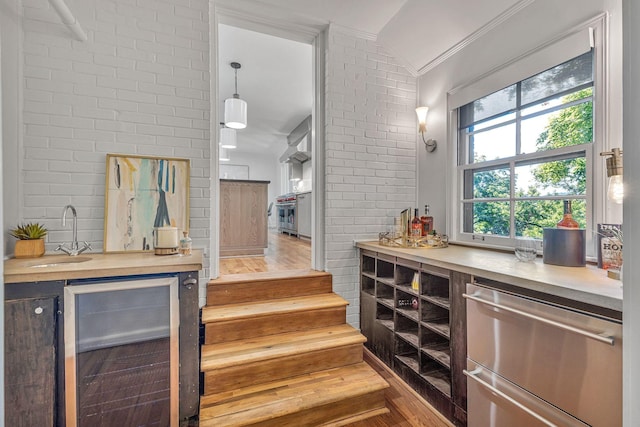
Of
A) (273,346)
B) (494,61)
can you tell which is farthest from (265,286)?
(494,61)

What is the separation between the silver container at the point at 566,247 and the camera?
1.54m

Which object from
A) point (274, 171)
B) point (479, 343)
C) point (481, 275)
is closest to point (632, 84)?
point (481, 275)

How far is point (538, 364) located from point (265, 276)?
187 cm

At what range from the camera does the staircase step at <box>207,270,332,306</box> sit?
89.6 inches

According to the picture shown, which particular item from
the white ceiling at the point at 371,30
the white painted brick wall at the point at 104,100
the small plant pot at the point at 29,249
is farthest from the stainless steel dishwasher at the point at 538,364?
the small plant pot at the point at 29,249

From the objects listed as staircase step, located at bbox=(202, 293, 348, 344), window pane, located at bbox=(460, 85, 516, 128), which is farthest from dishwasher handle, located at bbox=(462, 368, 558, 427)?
window pane, located at bbox=(460, 85, 516, 128)

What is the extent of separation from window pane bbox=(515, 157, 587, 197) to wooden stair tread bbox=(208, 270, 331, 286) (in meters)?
1.64

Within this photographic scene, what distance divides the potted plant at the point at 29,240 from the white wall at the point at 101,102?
15cm

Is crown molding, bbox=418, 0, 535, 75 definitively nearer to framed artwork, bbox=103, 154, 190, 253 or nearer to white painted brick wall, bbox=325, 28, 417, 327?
white painted brick wall, bbox=325, 28, 417, 327

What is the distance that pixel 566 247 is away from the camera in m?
1.58

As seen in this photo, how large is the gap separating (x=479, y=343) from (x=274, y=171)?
900 cm

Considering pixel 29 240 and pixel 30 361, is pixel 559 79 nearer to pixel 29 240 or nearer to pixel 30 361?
pixel 30 361

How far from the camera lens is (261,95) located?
4906mm

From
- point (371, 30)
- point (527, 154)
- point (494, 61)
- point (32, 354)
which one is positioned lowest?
point (32, 354)
